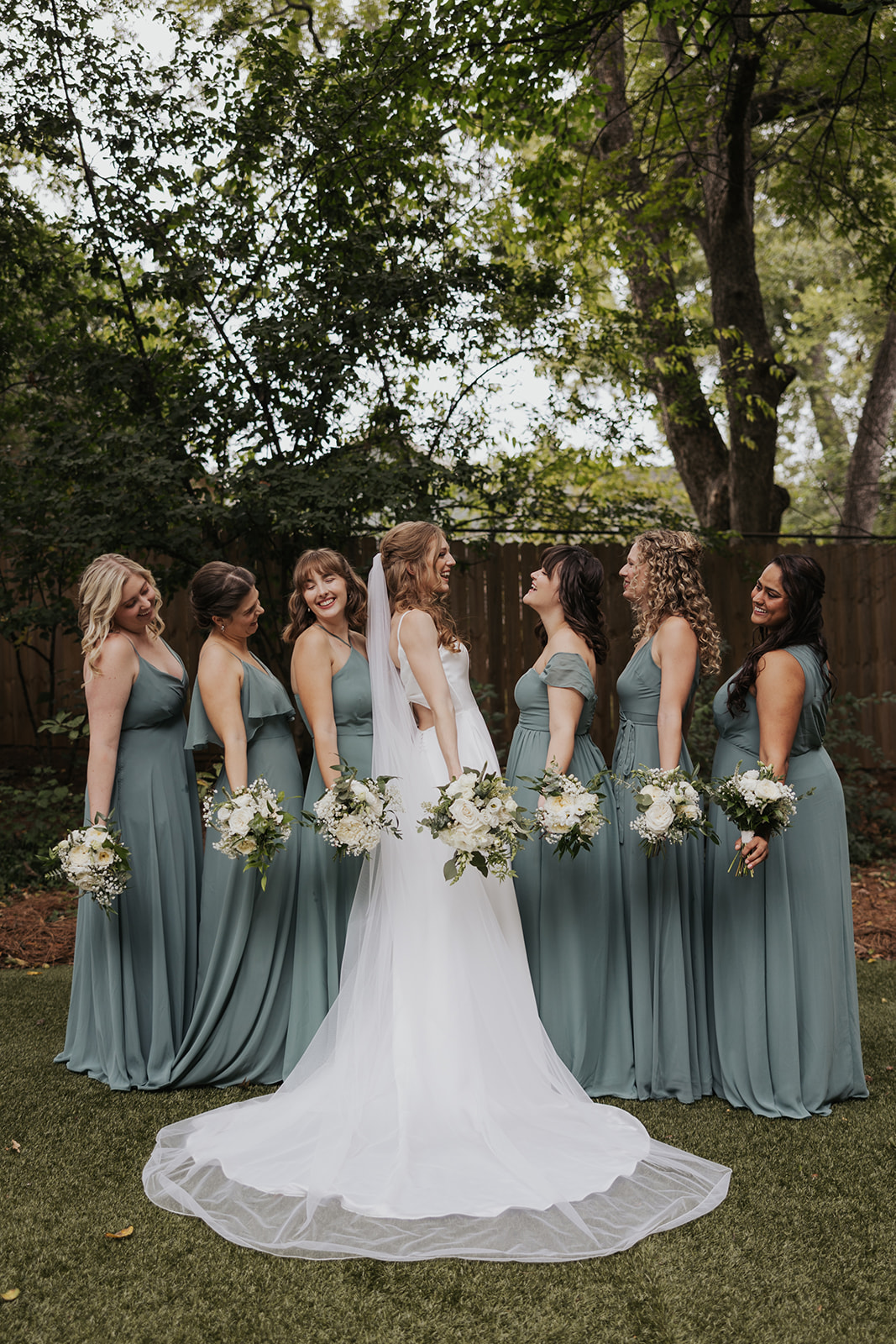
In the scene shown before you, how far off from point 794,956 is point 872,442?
38.3 ft

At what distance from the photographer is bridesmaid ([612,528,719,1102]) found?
14.0ft

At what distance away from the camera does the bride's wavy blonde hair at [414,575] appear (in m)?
4.30

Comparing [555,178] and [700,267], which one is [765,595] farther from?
[700,267]

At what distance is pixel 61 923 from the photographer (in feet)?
23.5

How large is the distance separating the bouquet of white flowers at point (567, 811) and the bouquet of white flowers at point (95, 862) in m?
1.77

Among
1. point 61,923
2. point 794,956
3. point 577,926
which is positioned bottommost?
point 61,923

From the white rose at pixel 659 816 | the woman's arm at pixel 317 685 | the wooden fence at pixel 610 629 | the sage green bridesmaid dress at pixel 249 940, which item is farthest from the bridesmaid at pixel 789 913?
the wooden fence at pixel 610 629

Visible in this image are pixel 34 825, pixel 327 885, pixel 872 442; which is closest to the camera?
pixel 327 885

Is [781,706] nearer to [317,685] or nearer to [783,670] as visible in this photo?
[783,670]

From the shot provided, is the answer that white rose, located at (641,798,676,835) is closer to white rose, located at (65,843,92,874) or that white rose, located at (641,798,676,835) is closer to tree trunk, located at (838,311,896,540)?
white rose, located at (65,843,92,874)

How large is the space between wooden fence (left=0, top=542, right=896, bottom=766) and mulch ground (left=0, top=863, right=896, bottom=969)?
89.6 inches

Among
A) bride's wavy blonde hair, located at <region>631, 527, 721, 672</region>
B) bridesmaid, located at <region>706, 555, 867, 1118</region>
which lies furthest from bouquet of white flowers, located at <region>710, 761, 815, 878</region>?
bride's wavy blonde hair, located at <region>631, 527, 721, 672</region>

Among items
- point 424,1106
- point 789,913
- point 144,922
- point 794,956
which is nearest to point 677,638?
point 789,913

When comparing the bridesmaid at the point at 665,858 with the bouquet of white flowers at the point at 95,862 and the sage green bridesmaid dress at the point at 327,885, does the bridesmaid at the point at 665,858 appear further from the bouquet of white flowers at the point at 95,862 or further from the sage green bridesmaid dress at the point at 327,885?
the bouquet of white flowers at the point at 95,862
